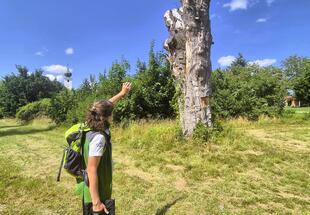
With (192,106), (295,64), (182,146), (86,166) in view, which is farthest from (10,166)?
(295,64)

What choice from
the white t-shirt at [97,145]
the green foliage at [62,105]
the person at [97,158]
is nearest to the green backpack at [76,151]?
the person at [97,158]

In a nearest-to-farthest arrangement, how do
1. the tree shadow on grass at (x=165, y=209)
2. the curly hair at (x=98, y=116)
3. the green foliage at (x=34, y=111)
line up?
the curly hair at (x=98, y=116)
the tree shadow on grass at (x=165, y=209)
the green foliage at (x=34, y=111)

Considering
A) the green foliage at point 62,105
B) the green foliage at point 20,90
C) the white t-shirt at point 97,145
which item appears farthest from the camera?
the green foliage at point 20,90

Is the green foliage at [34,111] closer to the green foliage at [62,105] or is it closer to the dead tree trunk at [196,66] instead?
the green foliage at [62,105]

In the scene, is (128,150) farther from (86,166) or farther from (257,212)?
(86,166)

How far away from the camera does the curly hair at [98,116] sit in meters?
2.51

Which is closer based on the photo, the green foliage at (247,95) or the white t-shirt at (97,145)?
the white t-shirt at (97,145)

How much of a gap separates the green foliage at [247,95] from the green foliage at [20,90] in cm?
2470

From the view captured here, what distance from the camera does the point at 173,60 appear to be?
948 centimetres

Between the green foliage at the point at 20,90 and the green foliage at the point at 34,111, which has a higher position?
the green foliage at the point at 20,90

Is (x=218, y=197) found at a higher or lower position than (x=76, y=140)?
lower

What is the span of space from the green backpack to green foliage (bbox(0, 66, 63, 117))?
35265mm

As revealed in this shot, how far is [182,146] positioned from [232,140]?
1411 millimetres

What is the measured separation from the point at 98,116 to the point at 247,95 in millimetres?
16112
